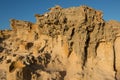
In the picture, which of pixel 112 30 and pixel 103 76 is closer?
pixel 103 76

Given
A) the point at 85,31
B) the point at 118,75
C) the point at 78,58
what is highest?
the point at 85,31

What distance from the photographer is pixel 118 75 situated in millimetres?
24000

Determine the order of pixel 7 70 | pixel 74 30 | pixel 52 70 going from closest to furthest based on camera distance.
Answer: pixel 7 70
pixel 52 70
pixel 74 30

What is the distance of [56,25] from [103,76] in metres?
5.69

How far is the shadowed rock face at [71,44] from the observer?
899 inches

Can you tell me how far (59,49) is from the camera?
24047 millimetres

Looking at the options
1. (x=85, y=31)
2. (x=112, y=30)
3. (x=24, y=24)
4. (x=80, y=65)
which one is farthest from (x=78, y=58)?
(x=24, y=24)

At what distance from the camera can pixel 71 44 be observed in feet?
77.3

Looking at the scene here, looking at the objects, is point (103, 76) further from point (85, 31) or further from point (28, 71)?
point (28, 71)

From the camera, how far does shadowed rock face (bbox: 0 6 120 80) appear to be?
22828 mm

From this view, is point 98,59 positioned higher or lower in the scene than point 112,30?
lower

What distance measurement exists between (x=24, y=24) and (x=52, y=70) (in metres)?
5.45

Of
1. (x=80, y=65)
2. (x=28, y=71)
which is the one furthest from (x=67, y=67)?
(x=28, y=71)

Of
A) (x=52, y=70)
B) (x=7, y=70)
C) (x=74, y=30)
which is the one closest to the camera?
(x=7, y=70)
